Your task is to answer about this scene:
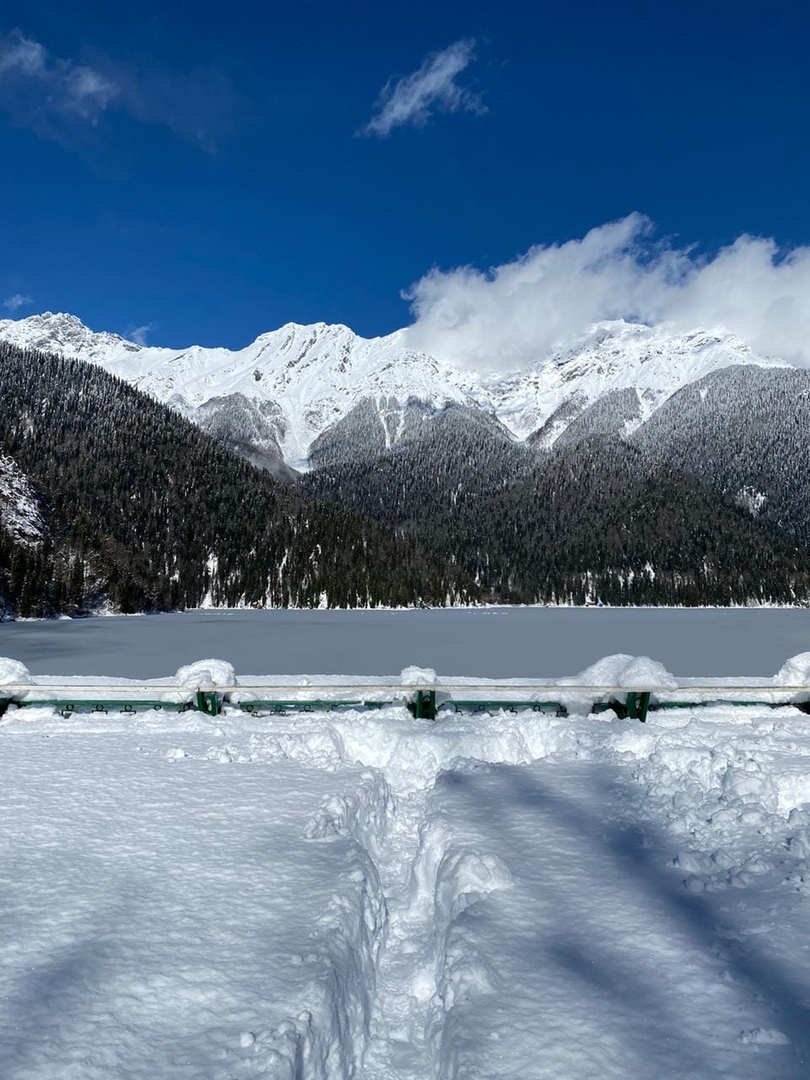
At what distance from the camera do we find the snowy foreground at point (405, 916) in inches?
153

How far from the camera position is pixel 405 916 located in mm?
6395

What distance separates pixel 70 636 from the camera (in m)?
59.3

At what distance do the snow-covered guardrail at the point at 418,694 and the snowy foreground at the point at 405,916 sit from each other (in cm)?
285

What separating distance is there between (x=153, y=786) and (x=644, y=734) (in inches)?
324

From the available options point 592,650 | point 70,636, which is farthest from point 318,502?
point 592,650

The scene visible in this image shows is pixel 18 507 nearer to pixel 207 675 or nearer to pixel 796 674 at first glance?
pixel 207 675

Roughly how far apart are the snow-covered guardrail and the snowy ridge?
9271 cm

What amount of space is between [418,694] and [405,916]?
6721 millimetres

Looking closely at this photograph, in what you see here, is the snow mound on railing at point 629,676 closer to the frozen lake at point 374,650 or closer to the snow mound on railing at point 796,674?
the snow mound on railing at point 796,674

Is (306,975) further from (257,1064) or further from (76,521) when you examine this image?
(76,521)

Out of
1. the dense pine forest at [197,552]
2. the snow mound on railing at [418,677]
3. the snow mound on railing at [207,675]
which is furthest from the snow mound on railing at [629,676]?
the dense pine forest at [197,552]

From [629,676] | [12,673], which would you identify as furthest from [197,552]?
[629,676]

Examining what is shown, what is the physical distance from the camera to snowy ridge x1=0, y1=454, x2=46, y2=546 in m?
96.1

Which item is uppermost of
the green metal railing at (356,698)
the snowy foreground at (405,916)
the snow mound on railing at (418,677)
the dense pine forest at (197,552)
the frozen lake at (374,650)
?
the dense pine forest at (197,552)
